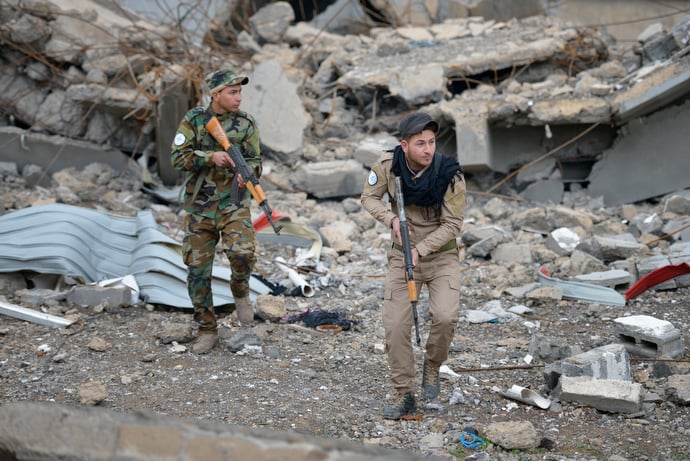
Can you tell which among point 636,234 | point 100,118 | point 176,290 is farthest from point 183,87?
point 636,234

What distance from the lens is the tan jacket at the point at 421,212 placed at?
401 centimetres

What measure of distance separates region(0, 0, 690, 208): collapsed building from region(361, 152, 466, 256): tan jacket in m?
5.19

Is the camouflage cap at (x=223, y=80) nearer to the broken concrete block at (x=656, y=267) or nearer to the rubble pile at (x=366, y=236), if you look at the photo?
the rubble pile at (x=366, y=236)

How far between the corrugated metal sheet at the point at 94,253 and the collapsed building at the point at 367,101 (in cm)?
283

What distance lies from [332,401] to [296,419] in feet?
1.16

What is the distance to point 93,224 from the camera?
22.3 ft

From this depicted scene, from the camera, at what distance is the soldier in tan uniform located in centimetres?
399

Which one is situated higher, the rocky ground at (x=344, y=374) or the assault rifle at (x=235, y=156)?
the assault rifle at (x=235, y=156)

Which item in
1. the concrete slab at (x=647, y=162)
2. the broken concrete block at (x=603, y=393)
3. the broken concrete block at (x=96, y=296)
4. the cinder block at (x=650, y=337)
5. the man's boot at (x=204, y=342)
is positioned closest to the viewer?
the broken concrete block at (x=603, y=393)

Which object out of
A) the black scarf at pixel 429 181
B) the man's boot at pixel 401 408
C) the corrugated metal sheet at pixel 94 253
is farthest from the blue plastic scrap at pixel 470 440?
the corrugated metal sheet at pixel 94 253

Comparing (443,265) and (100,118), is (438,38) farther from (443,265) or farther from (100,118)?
(443,265)

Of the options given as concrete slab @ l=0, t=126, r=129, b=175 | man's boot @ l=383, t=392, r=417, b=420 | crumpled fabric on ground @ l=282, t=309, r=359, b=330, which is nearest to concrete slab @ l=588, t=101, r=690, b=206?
crumpled fabric on ground @ l=282, t=309, r=359, b=330

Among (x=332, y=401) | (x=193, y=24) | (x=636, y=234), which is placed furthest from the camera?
(x=193, y=24)

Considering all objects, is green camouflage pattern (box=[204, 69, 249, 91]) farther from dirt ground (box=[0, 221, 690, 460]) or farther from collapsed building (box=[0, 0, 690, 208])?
collapsed building (box=[0, 0, 690, 208])
